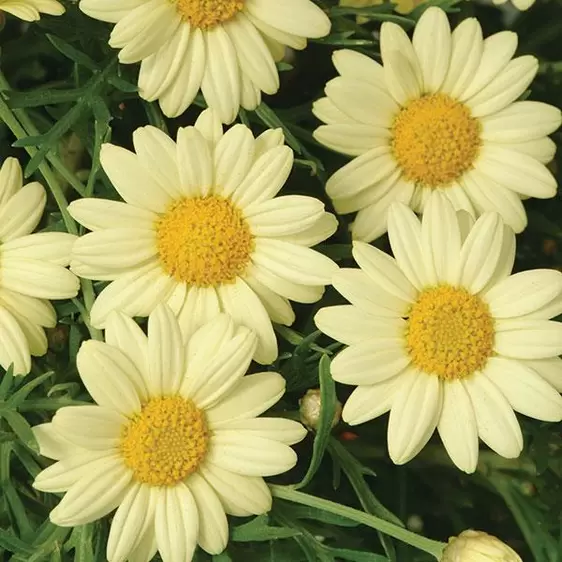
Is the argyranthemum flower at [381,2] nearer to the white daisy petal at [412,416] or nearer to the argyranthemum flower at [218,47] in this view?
the argyranthemum flower at [218,47]

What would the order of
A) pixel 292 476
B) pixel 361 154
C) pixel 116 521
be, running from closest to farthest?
1. pixel 116 521
2. pixel 361 154
3. pixel 292 476

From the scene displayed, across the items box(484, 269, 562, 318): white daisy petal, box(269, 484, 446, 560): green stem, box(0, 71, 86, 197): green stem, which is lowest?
box(269, 484, 446, 560): green stem

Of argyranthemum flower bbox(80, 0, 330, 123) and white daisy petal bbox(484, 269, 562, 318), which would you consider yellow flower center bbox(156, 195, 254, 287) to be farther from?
white daisy petal bbox(484, 269, 562, 318)

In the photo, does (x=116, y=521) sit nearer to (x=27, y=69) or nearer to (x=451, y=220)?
(x=451, y=220)

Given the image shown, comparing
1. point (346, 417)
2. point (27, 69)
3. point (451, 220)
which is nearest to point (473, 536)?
point (346, 417)

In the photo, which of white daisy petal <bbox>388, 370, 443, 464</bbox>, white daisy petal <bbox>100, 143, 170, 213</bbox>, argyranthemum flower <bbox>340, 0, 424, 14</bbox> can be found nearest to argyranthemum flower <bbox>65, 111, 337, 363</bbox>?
white daisy petal <bbox>100, 143, 170, 213</bbox>

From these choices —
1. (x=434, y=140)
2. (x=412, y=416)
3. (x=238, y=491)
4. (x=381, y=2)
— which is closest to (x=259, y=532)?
(x=238, y=491)
